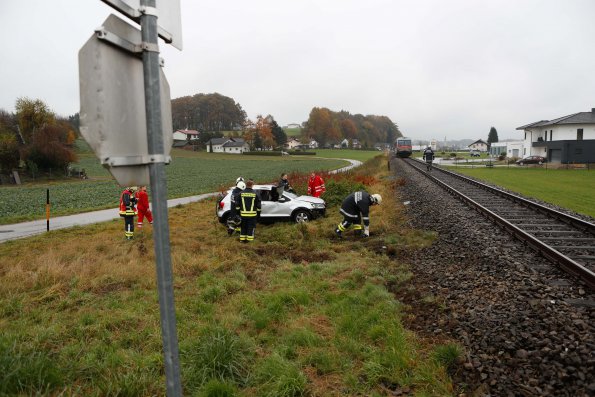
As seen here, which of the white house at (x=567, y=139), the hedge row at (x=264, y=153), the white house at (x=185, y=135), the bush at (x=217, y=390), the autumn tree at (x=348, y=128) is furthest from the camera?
the autumn tree at (x=348, y=128)

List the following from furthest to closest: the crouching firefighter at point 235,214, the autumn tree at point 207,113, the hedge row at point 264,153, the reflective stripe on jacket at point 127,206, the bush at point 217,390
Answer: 1. the autumn tree at point 207,113
2. the hedge row at point 264,153
3. the reflective stripe on jacket at point 127,206
4. the crouching firefighter at point 235,214
5. the bush at point 217,390

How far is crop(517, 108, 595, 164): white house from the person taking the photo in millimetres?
43906

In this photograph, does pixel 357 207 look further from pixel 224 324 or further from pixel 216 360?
pixel 216 360

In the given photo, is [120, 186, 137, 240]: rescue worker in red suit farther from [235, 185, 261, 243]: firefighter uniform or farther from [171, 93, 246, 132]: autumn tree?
[171, 93, 246, 132]: autumn tree

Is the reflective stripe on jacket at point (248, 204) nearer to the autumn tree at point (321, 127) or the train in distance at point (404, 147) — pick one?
the train in distance at point (404, 147)

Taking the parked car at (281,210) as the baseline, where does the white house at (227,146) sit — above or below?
above

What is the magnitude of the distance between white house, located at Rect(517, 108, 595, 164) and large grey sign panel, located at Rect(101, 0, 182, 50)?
174 feet

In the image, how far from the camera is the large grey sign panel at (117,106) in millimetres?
1579

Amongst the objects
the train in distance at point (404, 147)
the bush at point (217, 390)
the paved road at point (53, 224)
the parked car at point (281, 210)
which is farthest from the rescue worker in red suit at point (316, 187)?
the train in distance at point (404, 147)

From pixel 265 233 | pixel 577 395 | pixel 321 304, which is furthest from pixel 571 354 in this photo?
pixel 265 233

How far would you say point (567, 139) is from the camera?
48281mm

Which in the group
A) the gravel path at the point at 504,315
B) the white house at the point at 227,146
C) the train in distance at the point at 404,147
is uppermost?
the white house at the point at 227,146

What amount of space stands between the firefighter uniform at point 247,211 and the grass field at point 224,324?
2.16ft

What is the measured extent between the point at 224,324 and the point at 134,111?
383cm
